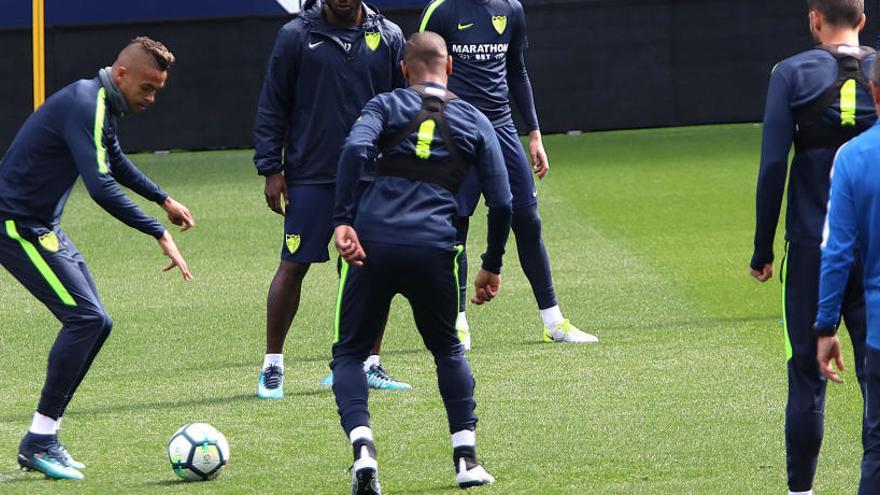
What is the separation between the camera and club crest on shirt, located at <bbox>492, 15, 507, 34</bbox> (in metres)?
9.84

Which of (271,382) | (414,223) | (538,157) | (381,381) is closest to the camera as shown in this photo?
(414,223)

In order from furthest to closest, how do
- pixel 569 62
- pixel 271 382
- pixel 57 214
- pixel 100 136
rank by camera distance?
pixel 569 62, pixel 271 382, pixel 57 214, pixel 100 136

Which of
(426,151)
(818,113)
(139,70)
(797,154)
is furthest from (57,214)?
(818,113)

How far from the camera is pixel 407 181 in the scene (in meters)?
6.53

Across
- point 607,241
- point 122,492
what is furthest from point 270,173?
point 607,241

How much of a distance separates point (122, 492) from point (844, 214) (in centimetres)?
344

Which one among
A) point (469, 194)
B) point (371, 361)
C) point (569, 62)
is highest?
point (469, 194)

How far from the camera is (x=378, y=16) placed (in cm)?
884

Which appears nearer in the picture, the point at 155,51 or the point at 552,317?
the point at 155,51

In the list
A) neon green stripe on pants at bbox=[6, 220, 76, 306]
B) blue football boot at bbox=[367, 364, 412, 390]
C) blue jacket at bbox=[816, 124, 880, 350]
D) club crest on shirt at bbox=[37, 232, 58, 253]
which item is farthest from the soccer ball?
blue jacket at bbox=[816, 124, 880, 350]

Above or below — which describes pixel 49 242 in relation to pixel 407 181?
below

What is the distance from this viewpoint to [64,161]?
23.5 feet

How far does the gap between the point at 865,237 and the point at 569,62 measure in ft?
57.0

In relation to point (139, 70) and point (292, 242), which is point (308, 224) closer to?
point (292, 242)
